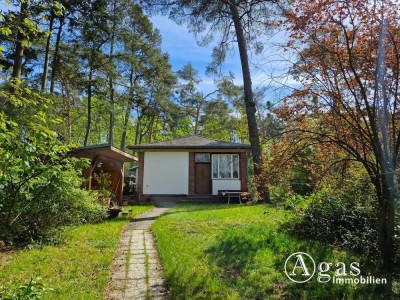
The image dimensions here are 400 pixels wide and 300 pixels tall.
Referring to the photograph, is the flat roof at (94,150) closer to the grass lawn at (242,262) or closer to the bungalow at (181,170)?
the grass lawn at (242,262)

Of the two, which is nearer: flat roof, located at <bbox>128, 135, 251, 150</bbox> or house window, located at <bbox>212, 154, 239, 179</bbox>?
flat roof, located at <bbox>128, 135, 251, 150</bbox>

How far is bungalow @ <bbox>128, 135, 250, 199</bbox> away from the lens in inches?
646

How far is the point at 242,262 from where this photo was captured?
4.67m

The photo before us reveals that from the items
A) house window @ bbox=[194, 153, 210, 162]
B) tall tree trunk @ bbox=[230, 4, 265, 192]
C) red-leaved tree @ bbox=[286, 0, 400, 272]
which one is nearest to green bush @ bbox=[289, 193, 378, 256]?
red-leaved tree @ bbox=[286, 0, 400, 272]

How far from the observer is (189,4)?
12.6m

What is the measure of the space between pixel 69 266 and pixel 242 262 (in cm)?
276

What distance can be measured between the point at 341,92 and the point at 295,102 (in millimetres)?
643

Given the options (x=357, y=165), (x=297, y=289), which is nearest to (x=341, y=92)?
(x=357, y=165)

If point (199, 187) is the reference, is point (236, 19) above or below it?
above

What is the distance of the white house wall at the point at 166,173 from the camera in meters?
16.5

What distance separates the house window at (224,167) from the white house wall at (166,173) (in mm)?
1584

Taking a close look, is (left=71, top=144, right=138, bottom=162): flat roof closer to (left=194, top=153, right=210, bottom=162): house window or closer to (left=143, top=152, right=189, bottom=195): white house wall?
(left=143, top=152, right=189, bottom=195): white house wall

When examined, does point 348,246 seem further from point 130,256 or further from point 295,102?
point 130,256

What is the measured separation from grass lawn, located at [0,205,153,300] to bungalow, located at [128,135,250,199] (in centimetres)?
942
